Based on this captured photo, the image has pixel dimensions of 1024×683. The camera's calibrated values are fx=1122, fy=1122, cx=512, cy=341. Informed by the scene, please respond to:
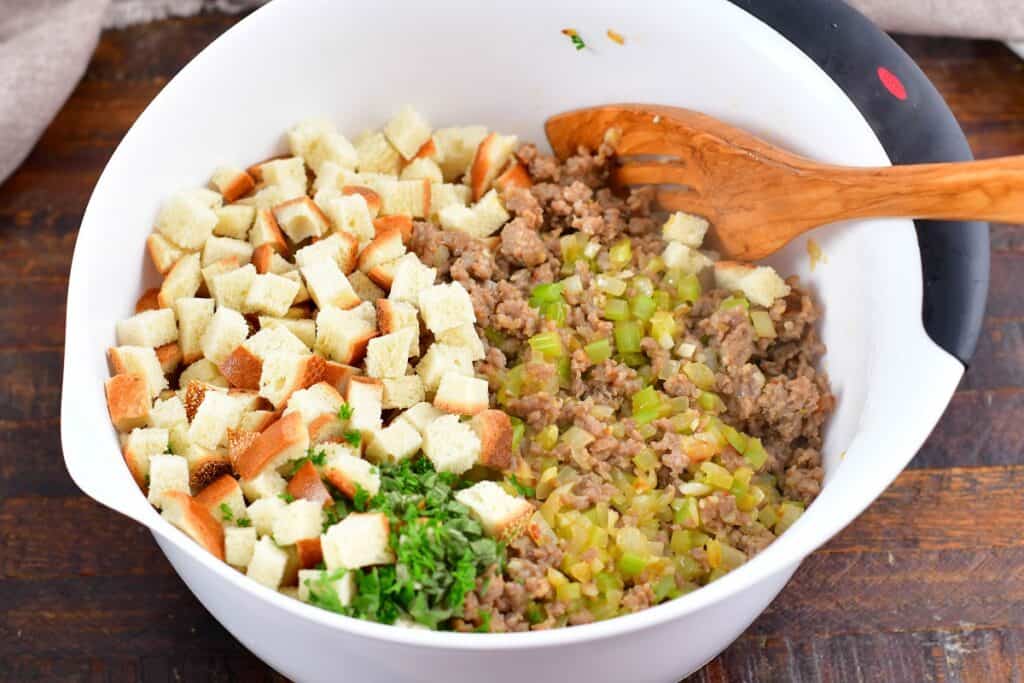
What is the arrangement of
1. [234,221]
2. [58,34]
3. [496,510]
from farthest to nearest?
[58,34] → [234,221] → [496,510]

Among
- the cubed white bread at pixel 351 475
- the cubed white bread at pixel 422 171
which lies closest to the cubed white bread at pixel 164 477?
the cubed white bread at pixel 351 475

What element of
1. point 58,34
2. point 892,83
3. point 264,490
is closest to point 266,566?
point 264,490

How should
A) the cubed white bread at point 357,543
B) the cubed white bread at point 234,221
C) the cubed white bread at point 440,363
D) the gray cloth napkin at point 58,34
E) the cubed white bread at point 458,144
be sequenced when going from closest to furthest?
the cubed white bread at point 357,543, the cubed white bread at point 440,363, the cubed white bread at point 234,221, the cubed white bread at point 458,144, the gray cloth napkin at point 58,34

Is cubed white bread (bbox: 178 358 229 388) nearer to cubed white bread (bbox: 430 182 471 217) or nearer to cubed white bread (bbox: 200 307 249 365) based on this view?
cubed white bread (bbox: 200 307 249 365)

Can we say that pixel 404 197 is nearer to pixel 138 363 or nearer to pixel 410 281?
pixel 410 281

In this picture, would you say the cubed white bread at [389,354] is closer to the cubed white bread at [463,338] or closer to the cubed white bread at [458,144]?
the cubed white bread at [463,338]

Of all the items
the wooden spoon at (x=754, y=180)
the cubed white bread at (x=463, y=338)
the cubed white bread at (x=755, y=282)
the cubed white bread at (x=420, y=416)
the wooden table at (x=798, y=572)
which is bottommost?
the wooden table at (x=798, y=572)

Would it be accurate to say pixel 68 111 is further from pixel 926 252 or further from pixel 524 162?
pixel 926 252
